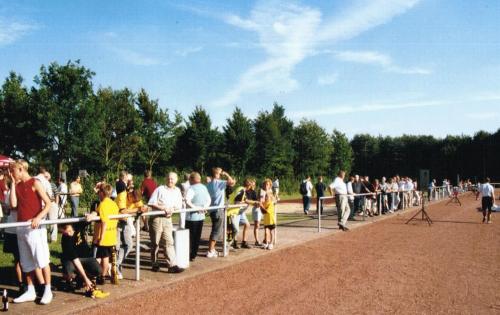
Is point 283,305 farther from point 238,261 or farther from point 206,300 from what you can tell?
point 238,261

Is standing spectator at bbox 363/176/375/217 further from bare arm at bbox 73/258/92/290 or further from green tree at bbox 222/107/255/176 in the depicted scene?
green tree at bbox 222/107/255/176

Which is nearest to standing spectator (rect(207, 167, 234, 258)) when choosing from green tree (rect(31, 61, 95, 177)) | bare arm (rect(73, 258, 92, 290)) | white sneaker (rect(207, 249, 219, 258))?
white sneaker (rect(207, 249, 219, 258))

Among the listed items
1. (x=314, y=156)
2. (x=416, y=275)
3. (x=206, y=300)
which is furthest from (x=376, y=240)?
(x=314, y=156)

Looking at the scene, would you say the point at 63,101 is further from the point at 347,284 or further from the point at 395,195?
the point at 347,284

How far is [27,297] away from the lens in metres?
6.20

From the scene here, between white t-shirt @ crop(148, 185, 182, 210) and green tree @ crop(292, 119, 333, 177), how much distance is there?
6162cm

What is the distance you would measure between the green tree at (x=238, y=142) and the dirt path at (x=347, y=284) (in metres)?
41.5

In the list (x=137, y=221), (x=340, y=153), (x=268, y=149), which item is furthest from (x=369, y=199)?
(x=340, y=153)

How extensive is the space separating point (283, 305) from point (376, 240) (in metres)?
7.54

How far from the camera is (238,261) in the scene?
9.63m

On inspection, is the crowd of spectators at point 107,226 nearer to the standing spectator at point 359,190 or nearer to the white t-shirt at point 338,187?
the white t-shirt at point 338,187

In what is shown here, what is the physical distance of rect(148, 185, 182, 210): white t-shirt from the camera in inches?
325

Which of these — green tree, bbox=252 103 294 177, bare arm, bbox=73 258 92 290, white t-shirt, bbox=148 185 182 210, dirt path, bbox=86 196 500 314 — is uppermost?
green tree, bbox=252 103 294 177

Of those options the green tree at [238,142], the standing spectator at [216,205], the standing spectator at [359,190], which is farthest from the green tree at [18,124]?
the standing spectator at [216,205]
